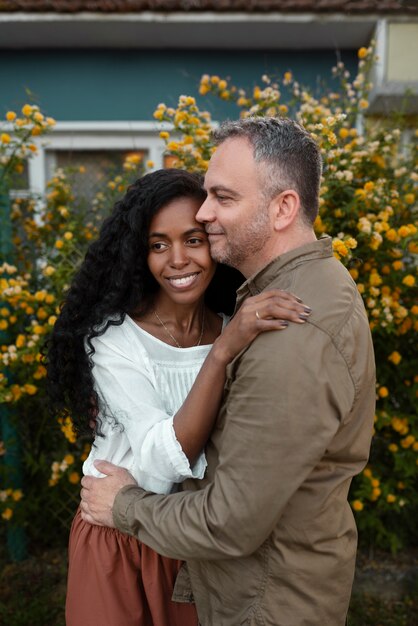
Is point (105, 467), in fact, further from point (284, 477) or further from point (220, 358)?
point (284, 477)

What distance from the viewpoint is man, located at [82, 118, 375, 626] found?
128cm

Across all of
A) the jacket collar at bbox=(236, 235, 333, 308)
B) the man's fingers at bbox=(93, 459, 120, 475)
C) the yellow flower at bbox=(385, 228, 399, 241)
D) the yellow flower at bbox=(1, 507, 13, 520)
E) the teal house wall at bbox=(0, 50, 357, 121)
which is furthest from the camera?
the teal house wall at bbox=(0, 50, 357, 121)

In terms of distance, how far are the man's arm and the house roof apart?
4.35 m

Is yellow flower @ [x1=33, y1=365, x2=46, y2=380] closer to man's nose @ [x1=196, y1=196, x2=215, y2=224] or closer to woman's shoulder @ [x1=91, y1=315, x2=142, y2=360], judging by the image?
woman's shoulder @ [x1=91, y1=315, x2=142, y2=360]

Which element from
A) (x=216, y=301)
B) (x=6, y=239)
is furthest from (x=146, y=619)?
(x=6, y=239)

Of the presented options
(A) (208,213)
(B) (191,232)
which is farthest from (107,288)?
(A) (208,213)

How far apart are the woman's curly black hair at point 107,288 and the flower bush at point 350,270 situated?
55 cm

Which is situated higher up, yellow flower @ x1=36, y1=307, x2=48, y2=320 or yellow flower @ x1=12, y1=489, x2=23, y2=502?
yellow flower @ x1=36, y1=307, x2=48, y2=320

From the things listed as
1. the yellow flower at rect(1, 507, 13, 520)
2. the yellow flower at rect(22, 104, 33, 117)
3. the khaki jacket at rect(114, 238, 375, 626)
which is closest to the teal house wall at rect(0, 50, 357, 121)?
the yellow flower at rect(22, 104, 33, 117)

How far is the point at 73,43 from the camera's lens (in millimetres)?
5516

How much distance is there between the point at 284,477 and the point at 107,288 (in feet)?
3.07

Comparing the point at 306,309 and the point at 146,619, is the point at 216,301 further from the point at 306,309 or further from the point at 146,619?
the point at 146,619

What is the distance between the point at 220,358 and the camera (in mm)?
1510

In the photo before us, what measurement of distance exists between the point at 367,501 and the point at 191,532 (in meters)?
2.25
